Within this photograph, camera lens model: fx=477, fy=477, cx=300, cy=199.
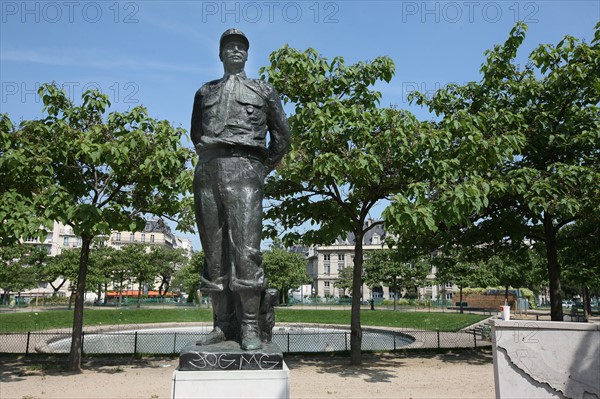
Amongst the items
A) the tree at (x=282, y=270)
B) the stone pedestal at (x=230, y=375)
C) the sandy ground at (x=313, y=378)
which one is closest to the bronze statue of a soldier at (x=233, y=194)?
the stone pedestal at (x=230, y=375)

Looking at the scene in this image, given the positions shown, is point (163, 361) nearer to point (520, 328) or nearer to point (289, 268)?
point (520, 328)

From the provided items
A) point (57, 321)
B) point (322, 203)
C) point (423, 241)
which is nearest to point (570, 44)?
point (423, 241)

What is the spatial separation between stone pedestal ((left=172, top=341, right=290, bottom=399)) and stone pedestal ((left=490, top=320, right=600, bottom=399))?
16.5 feet

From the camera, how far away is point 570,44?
13570 millimetres

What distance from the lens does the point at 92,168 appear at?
43.7 ft

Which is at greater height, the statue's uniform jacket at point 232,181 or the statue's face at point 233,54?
the statue's face at point 233,54

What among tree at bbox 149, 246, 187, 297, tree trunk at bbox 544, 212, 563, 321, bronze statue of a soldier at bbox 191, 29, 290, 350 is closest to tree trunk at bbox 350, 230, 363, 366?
tree trunk at bbox 544, 212, 563, 321

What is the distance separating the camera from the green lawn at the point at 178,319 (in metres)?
29.6

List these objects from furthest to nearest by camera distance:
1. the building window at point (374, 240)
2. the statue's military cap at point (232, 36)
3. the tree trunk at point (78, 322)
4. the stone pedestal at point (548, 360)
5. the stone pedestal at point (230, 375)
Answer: the building window at point (374, 240), the tree trunk at point (78, 322), the stone pedestal at point (548, 360), the statue's military cap at point (232, 36), the stone pedestal at point (230, 375)

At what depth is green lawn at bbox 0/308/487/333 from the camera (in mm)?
29625

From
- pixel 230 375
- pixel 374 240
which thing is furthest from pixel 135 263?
pixel 230 375

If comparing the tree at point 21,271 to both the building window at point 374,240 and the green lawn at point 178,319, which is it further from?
the building window at point 374,240

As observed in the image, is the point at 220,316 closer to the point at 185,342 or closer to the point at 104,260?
the point at 185,342

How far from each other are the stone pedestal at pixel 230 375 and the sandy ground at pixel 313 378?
643 centimetres
